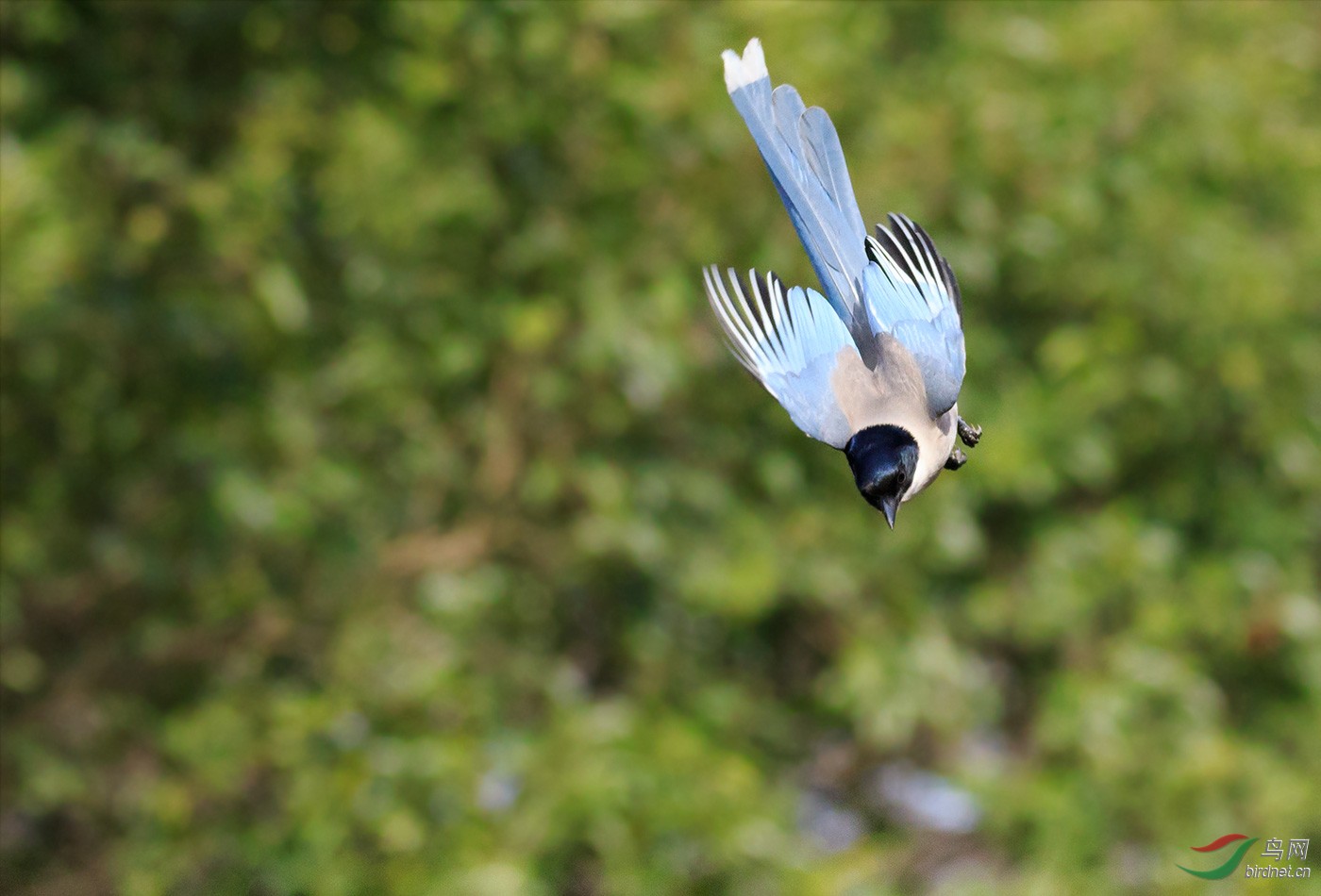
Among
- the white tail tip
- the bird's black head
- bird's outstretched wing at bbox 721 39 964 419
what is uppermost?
the white tail tip

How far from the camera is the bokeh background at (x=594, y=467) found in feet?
12.3

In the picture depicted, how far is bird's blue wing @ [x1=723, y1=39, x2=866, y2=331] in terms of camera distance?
1.33 metres

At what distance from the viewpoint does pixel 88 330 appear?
12.3 feet

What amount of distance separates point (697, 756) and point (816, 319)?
8.51 ft

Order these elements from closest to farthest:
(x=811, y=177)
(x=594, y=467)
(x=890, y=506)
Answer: (x=890, y=506) → (x=811, y=177) → (x=594, y=467)

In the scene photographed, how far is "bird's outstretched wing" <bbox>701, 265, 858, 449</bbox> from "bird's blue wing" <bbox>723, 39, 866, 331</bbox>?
0.11ft

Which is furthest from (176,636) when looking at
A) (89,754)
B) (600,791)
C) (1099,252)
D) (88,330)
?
(1099,252)

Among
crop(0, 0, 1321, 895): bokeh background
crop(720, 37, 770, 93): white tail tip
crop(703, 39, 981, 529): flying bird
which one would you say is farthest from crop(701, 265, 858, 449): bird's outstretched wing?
crop(0, 0, 1321, 895): bokeh background

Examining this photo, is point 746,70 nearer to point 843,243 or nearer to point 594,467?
point 843,243

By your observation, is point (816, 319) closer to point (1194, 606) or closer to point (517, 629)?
point (517, 629)

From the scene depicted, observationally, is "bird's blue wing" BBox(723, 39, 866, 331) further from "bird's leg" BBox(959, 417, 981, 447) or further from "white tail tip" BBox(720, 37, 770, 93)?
"bird's leg" BBox(959, 417, 981, 447)

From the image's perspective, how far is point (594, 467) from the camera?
13.1 feet

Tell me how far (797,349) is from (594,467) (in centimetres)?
266

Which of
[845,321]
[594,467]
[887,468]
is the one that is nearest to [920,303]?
[845,321]
